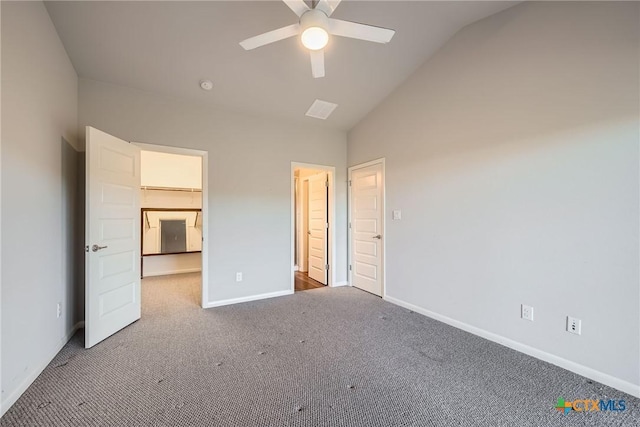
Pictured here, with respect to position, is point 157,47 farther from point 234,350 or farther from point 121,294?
point 234,350

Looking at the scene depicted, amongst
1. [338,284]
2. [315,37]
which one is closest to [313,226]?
[338,284]

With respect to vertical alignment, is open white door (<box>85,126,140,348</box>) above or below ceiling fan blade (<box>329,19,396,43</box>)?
below

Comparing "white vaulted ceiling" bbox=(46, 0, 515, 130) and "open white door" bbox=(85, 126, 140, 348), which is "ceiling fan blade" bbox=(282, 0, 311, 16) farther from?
"open white door" bbox=(85, 126, 140, 348)

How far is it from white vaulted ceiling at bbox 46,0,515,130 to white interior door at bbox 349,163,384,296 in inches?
47.9

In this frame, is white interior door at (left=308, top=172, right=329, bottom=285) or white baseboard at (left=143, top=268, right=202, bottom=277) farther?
white baseboard at (left=143, top=268, right=202, bottom=277)

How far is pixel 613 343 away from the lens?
1.89m

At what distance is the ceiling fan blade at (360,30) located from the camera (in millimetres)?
1773

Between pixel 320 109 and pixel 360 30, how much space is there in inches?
80.9

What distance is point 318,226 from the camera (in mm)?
4828

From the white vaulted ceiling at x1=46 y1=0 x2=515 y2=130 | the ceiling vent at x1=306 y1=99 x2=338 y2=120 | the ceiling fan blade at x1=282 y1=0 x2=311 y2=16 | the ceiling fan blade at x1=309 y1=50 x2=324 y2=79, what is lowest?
the ceiling fan blade at x1=309 y1=50 x2=324 y2=79

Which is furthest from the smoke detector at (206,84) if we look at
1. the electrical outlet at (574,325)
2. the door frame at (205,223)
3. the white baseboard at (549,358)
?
the electrical outlet at (574,325)

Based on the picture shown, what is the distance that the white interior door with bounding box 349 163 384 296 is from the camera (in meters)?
3.94

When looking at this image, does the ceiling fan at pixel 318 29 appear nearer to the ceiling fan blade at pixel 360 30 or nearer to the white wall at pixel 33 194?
the ceiling fan blade at pixel 360 30
